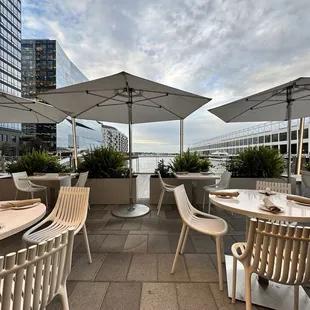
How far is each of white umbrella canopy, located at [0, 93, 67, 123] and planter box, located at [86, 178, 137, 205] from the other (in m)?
1.97

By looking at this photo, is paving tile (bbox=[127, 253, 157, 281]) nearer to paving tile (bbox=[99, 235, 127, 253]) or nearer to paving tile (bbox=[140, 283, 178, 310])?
paving tile (bbox=[140, 283, 178, 310])

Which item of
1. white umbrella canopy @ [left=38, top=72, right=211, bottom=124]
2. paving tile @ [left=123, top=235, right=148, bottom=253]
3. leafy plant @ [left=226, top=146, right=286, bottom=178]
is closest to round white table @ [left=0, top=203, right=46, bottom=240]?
paving tile @ [left=123, top=235, right=148, bottom=253]

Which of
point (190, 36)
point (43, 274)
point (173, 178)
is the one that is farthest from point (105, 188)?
point (190, 36)

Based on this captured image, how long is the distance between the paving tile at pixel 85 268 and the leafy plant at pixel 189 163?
10.2ft

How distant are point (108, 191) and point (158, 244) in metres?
2.31

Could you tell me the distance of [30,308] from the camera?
2.82 feet

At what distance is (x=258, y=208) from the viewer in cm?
166

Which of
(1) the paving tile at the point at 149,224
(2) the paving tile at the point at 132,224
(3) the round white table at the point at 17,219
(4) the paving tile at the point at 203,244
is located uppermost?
(3) the round white table at the point at 17,219

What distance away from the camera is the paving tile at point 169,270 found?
1815mm

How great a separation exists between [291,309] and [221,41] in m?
6.72

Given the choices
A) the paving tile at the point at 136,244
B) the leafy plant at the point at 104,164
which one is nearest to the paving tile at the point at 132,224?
the paving tile at the point at 136,244

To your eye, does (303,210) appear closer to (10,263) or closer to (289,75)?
(10,263)

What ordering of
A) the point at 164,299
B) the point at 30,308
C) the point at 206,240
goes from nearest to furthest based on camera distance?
the point at 30,308 → the point at 164,299 → the point at 206,240

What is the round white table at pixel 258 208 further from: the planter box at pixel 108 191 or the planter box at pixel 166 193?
the planter box at pixel 108 191
